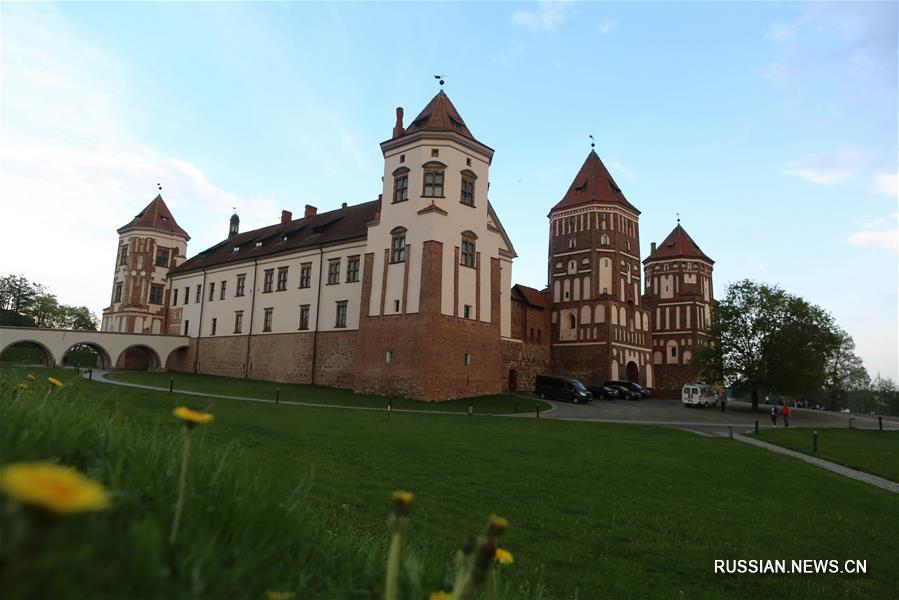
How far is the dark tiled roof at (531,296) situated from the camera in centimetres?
5478

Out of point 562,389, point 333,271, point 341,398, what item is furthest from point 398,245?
point 562,389

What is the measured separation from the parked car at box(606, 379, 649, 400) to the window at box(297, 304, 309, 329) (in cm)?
2763

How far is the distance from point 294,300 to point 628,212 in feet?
117

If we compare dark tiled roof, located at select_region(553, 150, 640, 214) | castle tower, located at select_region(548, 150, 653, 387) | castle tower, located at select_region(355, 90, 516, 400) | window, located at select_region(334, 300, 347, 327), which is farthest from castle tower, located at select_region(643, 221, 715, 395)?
window, located at select_region(334, 300, 347, 327)

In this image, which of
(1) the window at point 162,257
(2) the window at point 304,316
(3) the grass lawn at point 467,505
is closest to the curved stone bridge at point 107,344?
(1) the window at point 162,257

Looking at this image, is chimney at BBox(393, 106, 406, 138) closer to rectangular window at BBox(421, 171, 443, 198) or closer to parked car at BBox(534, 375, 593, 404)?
rectangular window at BBox(421, 171, 443, 198)

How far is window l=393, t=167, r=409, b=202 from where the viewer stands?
37312mm

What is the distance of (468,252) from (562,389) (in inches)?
A: 544

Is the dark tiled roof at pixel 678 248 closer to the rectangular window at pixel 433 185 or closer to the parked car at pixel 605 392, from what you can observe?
the parked car at pixel 605 392

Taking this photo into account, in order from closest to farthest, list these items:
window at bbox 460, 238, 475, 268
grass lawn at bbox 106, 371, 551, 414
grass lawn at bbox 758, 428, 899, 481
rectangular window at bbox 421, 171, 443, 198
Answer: grass lawn at bbox 758, 428, 899, 481, grass lawn at bbox 106, 371, 551, 414, rectangular window at bbox 421, 171, 443, 198, window at bbox 460, 238, 475, 268

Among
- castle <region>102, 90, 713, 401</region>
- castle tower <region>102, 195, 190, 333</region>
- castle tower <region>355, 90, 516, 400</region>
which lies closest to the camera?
castle tower <region>355, 90, 516, 400</region>

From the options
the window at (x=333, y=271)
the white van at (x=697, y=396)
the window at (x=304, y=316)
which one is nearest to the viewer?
the window at (x=333, y=271)

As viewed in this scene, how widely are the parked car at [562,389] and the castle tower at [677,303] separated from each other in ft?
86.9

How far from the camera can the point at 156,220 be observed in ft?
198
